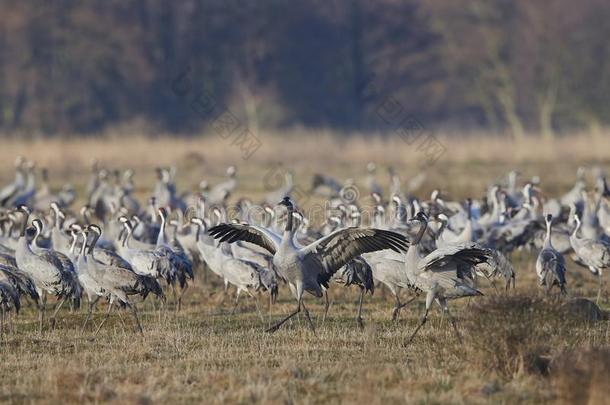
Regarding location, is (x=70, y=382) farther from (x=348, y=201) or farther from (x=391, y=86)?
(x=391, y=86)

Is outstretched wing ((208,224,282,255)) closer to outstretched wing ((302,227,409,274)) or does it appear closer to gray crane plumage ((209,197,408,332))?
gray crane plumage ((209,197,408,332))

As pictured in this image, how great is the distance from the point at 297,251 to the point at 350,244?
1.44 ft

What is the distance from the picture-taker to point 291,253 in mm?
9609

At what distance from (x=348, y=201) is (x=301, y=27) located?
30592 millimetres

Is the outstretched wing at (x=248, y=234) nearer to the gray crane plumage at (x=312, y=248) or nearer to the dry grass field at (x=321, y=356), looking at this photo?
the gray crane plumage at (x=312, y=248)

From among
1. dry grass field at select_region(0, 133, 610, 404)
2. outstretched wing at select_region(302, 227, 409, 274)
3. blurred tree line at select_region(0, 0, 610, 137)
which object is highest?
blurred tree line at select_region(0, 0, 610, 137)

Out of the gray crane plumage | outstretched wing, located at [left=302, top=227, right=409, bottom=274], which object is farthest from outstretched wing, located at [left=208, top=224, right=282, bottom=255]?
outstretched wing, located at [left=302, top=227, right=409, bottom=274]

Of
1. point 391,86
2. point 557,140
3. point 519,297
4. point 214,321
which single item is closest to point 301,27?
point 391,86

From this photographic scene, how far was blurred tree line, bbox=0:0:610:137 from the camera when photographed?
39594mm

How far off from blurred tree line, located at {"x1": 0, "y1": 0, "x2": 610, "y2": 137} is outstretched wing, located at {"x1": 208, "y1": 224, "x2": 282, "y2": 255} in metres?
28.5

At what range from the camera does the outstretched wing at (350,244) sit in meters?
9.29

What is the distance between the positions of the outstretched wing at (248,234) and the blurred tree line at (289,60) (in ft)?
93.6

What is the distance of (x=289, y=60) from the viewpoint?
150ft

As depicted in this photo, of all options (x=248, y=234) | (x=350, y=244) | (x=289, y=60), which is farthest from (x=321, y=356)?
(x=289, y=60)
